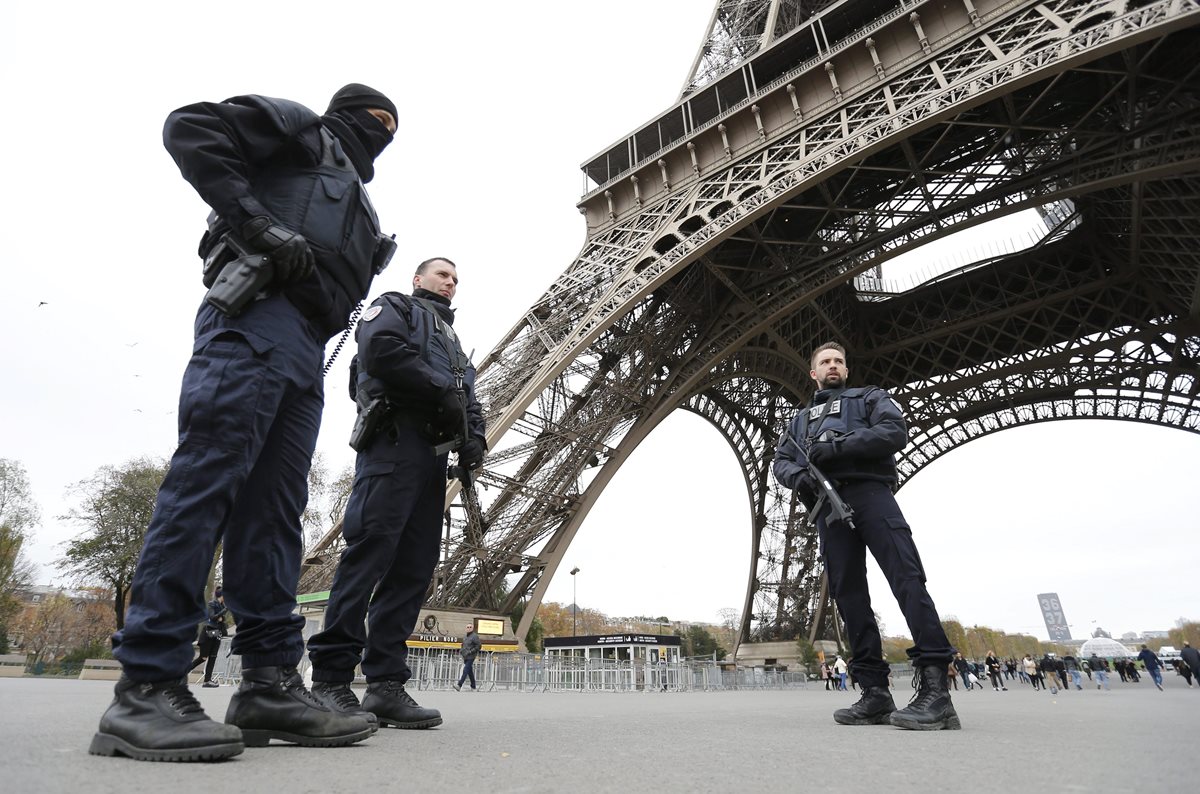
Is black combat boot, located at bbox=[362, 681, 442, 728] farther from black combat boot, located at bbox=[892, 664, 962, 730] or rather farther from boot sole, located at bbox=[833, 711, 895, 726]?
black combat boot, located at bbox=[892, 664, 962, 730]

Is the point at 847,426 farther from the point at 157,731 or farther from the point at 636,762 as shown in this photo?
the point at 157,731

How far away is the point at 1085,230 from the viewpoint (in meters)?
18.9

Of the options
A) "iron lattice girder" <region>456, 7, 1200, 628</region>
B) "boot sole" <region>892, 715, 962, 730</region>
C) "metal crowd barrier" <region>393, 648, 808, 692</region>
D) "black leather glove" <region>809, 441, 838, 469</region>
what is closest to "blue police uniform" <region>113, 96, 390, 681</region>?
"black leather glove" <region>809, 441, 838, 469</region>

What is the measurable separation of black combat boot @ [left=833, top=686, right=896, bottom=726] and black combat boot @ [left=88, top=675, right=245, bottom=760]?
110 inches

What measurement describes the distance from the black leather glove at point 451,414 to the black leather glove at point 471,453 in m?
0.13

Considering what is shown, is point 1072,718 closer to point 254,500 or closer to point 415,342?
point 415,342

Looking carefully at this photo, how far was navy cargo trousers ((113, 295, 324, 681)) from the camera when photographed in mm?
1681

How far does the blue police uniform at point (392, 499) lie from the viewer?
2646mm

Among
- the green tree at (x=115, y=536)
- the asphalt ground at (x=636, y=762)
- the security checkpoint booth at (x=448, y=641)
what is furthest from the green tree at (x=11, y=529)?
the asphalt ground at (x=636, y=762)

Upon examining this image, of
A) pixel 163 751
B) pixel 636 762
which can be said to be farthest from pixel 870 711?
pixel 163 751

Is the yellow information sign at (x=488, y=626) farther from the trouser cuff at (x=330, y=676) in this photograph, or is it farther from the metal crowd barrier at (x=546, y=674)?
the trouser cuff at (x=330, y=676)

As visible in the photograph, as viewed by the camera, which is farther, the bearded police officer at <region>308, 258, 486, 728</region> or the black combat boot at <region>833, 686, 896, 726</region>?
the black combat boot at <region>833, 686, 896, 726</region>

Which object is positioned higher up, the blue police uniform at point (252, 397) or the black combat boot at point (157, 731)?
the blue police uniform at point (252, 397)

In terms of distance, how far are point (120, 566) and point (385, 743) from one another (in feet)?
90.1
